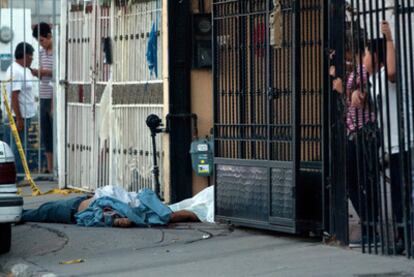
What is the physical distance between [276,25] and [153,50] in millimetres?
3525

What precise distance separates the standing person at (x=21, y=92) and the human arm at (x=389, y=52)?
10.2 meters

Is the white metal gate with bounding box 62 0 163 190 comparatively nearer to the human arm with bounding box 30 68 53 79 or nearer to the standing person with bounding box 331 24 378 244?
the human arm with bounding box 30 68 53 79

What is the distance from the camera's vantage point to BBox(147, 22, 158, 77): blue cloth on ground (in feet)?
46.4

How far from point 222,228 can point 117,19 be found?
4055 mm

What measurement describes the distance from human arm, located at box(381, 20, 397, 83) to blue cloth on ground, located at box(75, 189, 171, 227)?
3.98 meters

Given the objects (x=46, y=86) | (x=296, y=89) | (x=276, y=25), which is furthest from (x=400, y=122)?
(x=46, y=86)

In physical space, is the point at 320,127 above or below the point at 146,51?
below

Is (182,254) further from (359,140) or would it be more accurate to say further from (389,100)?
(389,100)

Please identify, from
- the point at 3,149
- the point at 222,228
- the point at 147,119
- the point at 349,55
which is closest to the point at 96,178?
the point at 147,119

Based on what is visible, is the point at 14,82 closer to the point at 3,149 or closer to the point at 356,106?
the point at 3,149

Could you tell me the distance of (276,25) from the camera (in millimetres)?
10898

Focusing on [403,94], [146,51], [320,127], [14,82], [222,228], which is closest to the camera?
[403,94]

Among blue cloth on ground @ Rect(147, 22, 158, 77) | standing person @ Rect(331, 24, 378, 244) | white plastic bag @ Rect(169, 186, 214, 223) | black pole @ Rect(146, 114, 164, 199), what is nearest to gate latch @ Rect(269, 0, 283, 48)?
standing person @ Rect(331, 24, 378, 244)

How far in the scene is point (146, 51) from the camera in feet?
47.2
